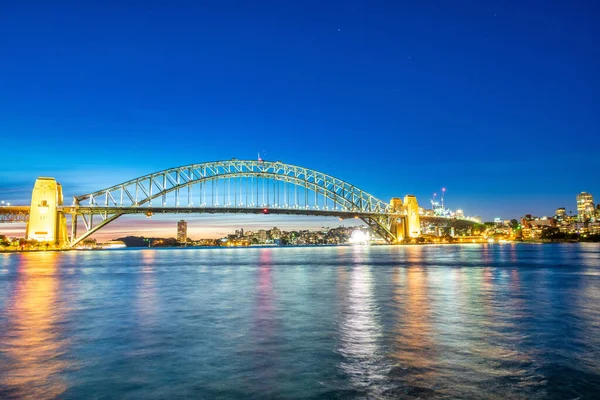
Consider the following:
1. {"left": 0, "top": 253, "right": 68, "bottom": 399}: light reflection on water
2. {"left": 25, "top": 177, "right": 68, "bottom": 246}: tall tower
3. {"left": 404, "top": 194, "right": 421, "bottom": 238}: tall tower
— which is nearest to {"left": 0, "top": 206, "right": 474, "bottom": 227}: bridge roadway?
{"left": 25, "top": 177, "right": 68, "bottom": 246}: tall tower

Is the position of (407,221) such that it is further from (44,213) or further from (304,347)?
(304,347)

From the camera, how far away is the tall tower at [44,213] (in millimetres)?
65750

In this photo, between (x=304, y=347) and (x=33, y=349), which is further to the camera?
(x=33, y=349)

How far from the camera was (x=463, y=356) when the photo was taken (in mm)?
7180

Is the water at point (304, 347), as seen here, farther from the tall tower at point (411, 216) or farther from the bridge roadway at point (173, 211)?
the tall tower at point (411, 216)

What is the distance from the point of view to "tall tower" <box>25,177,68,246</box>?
65.8m

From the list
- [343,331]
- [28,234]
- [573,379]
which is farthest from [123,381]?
[28,234]

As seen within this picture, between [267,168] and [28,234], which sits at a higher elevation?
[267,168]

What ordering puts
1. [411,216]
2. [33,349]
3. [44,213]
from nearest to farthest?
1. [33,349]
2. [44,213]
3. [411,216]

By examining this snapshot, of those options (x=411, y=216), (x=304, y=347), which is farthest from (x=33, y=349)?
(x=411, y=216)

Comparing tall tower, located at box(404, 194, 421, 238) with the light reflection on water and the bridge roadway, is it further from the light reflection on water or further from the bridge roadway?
the light reflection on water

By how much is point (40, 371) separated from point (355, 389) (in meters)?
4.35

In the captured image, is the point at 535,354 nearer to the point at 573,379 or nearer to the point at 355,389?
the point at 573,379

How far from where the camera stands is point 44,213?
66.0 m
